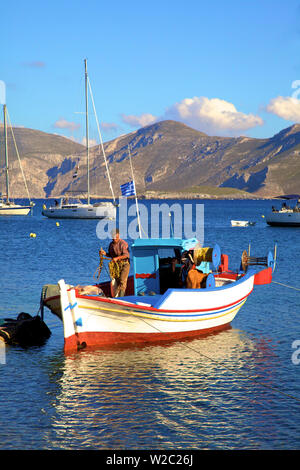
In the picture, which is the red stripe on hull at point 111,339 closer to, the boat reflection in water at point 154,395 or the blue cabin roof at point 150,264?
the boat reflection in water at point 154,395

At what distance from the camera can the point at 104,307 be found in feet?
59.8

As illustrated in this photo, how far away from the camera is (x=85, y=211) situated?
108 m

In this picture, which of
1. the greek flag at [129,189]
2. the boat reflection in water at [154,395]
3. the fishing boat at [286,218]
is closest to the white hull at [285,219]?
the fishing boat at [286,218]

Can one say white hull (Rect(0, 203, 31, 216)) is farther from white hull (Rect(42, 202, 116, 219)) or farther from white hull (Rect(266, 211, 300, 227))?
white hull (Rect(266, 211, 300, 227))

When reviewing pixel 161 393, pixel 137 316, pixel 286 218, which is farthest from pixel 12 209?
pixel 161 393

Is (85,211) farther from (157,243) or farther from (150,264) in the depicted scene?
(157,243)

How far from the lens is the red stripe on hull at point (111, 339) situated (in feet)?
60.7

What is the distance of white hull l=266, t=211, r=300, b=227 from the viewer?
282 feet

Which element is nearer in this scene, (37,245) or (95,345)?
(95,345)

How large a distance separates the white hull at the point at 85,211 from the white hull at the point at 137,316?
83.8m

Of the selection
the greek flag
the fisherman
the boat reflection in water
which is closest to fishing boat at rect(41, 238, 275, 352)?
the fisherman

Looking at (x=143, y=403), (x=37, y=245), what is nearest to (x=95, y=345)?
(x=143, y=403)
